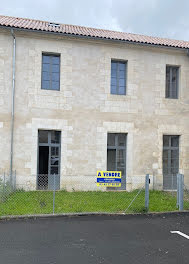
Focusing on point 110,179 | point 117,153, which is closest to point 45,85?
point 117,153

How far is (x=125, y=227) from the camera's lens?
7.75 m

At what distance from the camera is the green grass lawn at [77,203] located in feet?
30.4

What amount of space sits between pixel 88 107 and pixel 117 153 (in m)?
2.75

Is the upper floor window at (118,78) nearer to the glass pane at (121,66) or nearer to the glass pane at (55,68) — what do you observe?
the glass pane at (121,66)

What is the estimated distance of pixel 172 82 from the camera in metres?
14.8

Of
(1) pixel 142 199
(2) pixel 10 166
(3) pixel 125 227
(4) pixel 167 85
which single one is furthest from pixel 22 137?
(4) pixel 167 85

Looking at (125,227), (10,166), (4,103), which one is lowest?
(125,227)

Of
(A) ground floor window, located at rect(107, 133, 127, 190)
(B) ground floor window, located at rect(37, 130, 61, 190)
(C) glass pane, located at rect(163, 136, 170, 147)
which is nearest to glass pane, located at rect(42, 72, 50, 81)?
(B) ground floor window, located at rect(37, 130, 61, 190)

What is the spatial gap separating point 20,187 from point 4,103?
3.89 metres

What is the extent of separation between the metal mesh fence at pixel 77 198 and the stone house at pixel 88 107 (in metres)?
0.12

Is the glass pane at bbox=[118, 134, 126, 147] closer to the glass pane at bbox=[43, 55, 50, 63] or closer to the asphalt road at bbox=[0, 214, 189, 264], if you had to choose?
the glass pane at bbox=[43, 55, 50, 63]

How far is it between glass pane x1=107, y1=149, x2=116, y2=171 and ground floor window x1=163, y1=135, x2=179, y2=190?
108 inches

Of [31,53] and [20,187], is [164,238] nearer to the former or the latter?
[20,187]

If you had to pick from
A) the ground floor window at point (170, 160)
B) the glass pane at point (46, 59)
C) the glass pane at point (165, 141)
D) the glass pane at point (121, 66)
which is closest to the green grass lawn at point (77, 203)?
the ground floor window at point (170, 160)
